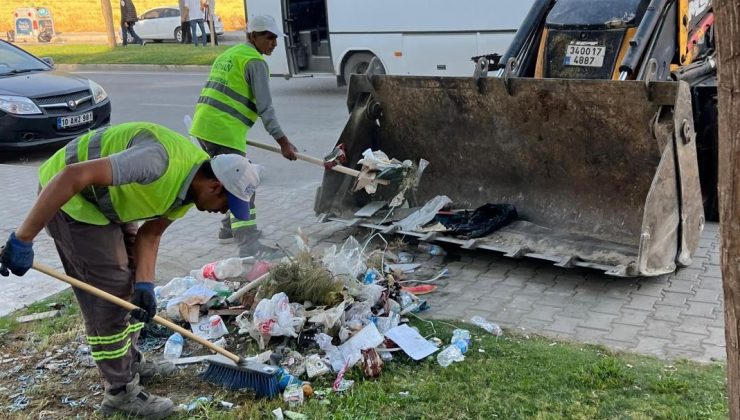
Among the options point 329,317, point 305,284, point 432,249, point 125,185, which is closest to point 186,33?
point 432,249

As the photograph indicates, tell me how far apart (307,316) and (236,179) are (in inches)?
53.1

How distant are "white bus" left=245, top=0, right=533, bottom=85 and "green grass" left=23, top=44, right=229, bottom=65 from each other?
5709mm

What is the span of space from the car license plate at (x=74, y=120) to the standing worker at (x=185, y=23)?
13.2m

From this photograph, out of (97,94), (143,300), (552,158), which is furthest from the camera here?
(97,94)

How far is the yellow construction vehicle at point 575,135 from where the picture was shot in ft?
16.2

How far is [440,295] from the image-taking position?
508 centimetres

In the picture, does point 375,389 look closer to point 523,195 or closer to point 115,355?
point 115,355

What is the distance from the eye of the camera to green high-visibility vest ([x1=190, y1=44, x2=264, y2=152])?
583cm

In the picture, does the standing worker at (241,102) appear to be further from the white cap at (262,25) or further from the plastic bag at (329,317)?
the plastic bag at (329,317)

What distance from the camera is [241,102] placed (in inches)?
233

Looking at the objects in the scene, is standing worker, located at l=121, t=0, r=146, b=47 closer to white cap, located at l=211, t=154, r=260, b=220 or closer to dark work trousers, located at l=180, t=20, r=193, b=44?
dark work trousers, located at l=180, t=20, r=193, b=44

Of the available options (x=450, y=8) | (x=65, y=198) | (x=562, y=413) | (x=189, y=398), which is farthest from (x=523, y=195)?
(x=450, y=8)

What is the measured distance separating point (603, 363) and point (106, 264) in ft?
7.93

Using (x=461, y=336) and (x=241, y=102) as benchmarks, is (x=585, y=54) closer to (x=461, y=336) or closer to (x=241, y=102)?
(x=241, y=102)
